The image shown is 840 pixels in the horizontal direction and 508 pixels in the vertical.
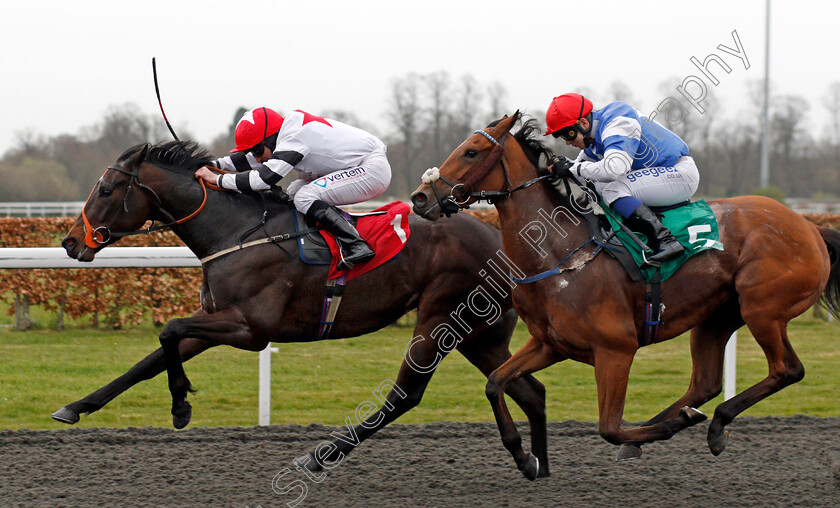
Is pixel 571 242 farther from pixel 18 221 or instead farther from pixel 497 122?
pixel 18 221

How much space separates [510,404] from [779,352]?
249 cm

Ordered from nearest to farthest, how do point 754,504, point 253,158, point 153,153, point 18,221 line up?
point 754,504 < point 153,153 < point 253,158 < point 18,221

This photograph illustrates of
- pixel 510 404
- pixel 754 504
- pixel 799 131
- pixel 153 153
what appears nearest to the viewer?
pixel 754 504

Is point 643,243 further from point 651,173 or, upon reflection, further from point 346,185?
point 346,185

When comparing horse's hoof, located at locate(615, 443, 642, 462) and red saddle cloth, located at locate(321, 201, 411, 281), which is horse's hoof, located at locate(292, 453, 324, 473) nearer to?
red saddle cloth, located at locate(321, 201, 411, 281)

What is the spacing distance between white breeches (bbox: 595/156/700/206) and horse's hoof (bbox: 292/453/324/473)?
190 centimetres

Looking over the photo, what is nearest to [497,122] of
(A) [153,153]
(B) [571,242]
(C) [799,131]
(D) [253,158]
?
(B) [571,242]

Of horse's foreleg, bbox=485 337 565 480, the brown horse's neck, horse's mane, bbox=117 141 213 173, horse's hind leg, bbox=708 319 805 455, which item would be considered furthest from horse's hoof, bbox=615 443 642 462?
horse's mane, bbox=117 141 213 173

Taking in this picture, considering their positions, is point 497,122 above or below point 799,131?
above

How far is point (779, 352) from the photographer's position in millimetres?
3945

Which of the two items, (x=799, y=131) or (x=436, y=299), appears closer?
(x=436, y=299)

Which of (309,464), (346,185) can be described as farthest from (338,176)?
(309,464)

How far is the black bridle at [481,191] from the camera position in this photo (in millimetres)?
3695

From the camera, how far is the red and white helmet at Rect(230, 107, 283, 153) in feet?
14.0
